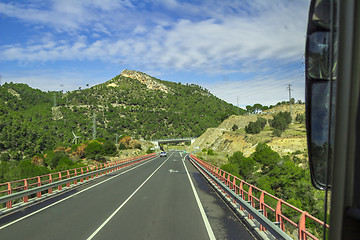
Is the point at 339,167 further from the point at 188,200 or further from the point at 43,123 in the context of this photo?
the point at 43,123

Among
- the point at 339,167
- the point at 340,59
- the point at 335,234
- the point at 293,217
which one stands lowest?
the point at 293,217

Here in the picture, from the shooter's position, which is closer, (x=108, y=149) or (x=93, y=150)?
(x=93, y=150)

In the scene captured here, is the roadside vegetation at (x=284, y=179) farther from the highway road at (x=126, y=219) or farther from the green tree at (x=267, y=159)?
the highway road at (x=126, y=219)

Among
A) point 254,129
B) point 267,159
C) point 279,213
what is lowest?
point 267,159

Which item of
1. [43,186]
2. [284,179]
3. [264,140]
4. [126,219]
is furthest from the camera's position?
[264,140]

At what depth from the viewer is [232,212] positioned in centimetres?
1095

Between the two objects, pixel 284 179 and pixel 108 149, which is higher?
pixel 284 179

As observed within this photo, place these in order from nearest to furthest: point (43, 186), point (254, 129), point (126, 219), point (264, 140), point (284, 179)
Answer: point (126, 219)
point (43, 186)
point (284, 179)
point (264, 140)
point (254, 129)

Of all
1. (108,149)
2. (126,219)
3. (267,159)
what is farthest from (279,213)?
(108,149)

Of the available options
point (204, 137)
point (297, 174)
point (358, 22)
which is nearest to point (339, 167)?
point (358, 22)

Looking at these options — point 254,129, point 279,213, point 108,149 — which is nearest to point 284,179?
point 279,213

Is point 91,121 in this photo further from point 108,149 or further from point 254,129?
point 254,129

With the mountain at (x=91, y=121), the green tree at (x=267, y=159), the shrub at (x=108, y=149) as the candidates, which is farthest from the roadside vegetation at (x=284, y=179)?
the mountain at (x=91, y=121)

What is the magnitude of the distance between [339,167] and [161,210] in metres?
10.5
